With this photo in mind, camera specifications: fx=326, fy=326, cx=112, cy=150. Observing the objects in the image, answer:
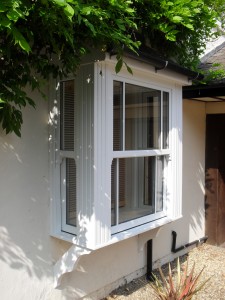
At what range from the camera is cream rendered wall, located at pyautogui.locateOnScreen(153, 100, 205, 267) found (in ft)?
19.5

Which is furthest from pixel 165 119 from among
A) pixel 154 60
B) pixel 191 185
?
pixel 191 185

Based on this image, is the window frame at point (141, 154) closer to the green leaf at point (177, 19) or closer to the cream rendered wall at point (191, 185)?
the green leaf at point (177, 19)

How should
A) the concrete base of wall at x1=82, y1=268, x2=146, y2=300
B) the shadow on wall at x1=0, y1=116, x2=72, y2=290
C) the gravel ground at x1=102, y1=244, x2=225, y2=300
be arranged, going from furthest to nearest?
the gravel ground at x1=102, y1=244, x2=225, y2=300 < the concrete base of wall at x1=82, y1=268, x2=146, y2=300 < the shadow on wall at x1=0, y1=116, x2=72, y2=290

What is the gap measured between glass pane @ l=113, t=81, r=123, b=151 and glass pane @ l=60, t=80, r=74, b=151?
0.51 m

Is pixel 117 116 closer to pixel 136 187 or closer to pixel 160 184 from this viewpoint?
pixel 136 187

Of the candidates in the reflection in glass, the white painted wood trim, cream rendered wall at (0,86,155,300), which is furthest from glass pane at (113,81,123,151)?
the white painted wood trim

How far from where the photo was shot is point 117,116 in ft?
13.2

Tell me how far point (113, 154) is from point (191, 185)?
2962 mm

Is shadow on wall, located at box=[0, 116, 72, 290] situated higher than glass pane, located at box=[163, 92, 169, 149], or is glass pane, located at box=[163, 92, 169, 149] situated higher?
glass pane, located at box=[163, 92, 169, 149]

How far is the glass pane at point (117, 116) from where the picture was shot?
3.93 metres

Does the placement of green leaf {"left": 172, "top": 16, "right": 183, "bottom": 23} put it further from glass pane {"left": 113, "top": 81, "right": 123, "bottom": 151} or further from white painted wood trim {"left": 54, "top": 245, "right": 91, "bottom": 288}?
white painted wood trim {"left": 54, "top": 245, "right": 91, "bottom": 288}

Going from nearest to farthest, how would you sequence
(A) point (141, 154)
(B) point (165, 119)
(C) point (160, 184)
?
1. (A) point (141, 154)
2. (B) point (165, 119)
3. (C) point (160, 184)

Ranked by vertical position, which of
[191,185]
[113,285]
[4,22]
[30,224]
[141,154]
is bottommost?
[113,285]

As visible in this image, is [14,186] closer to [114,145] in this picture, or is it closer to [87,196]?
[87,196]
